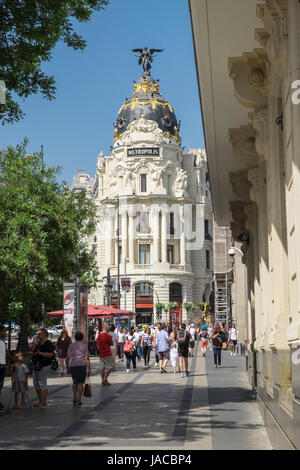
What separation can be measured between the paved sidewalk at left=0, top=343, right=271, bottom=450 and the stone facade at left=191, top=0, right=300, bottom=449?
122 centimetres

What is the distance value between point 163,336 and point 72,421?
13112mm

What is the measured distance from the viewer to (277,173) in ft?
28.1

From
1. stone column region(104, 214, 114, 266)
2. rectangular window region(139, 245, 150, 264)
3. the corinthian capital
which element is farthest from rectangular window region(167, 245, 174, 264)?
the corinthian capital

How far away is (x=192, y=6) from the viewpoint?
748 cm

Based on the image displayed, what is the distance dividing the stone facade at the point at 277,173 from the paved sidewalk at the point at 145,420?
3.99 feet

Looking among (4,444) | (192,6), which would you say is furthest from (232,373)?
(192,6)

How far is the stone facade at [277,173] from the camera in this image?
5.39m

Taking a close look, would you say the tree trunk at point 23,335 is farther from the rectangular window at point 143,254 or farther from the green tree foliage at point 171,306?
the rectangular window at point 143,254

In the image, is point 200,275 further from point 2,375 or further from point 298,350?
point 298,350

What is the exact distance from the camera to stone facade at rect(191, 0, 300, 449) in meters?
5.39

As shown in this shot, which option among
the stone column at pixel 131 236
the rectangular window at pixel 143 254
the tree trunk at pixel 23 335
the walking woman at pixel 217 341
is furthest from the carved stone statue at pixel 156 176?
the walking woman at pixel 217 341

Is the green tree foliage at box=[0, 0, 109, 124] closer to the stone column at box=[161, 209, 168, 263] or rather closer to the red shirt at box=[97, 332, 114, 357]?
the red shirt at box=[97, 332, 114, 357]

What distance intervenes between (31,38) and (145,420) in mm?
6410
